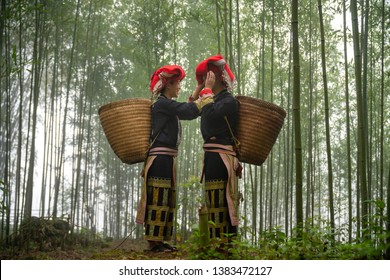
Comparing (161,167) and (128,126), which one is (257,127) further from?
(128,126)

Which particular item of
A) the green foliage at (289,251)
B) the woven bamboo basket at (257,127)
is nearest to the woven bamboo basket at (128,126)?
the woven bamboo basket at (257,127)

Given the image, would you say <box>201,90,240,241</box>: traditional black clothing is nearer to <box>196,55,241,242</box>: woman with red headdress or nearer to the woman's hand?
<box>196,55,241,242</box>: woman with red headdress

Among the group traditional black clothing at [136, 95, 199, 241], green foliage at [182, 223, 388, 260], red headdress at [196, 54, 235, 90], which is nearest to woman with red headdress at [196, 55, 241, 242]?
red headdress at [196, 54, 235, 90]

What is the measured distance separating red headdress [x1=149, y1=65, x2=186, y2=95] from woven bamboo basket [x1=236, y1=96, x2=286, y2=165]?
0.73 meters

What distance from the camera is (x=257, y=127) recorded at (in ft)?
11.3

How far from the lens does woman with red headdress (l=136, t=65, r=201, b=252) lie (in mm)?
3885

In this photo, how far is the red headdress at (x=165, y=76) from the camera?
3939 millimetres

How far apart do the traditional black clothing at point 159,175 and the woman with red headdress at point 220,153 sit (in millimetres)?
387

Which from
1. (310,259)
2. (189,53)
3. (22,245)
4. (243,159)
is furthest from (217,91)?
(189,53)

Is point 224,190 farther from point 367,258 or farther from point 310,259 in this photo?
point 367,258

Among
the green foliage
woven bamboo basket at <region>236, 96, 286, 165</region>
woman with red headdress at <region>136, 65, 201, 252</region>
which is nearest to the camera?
the green foliage
